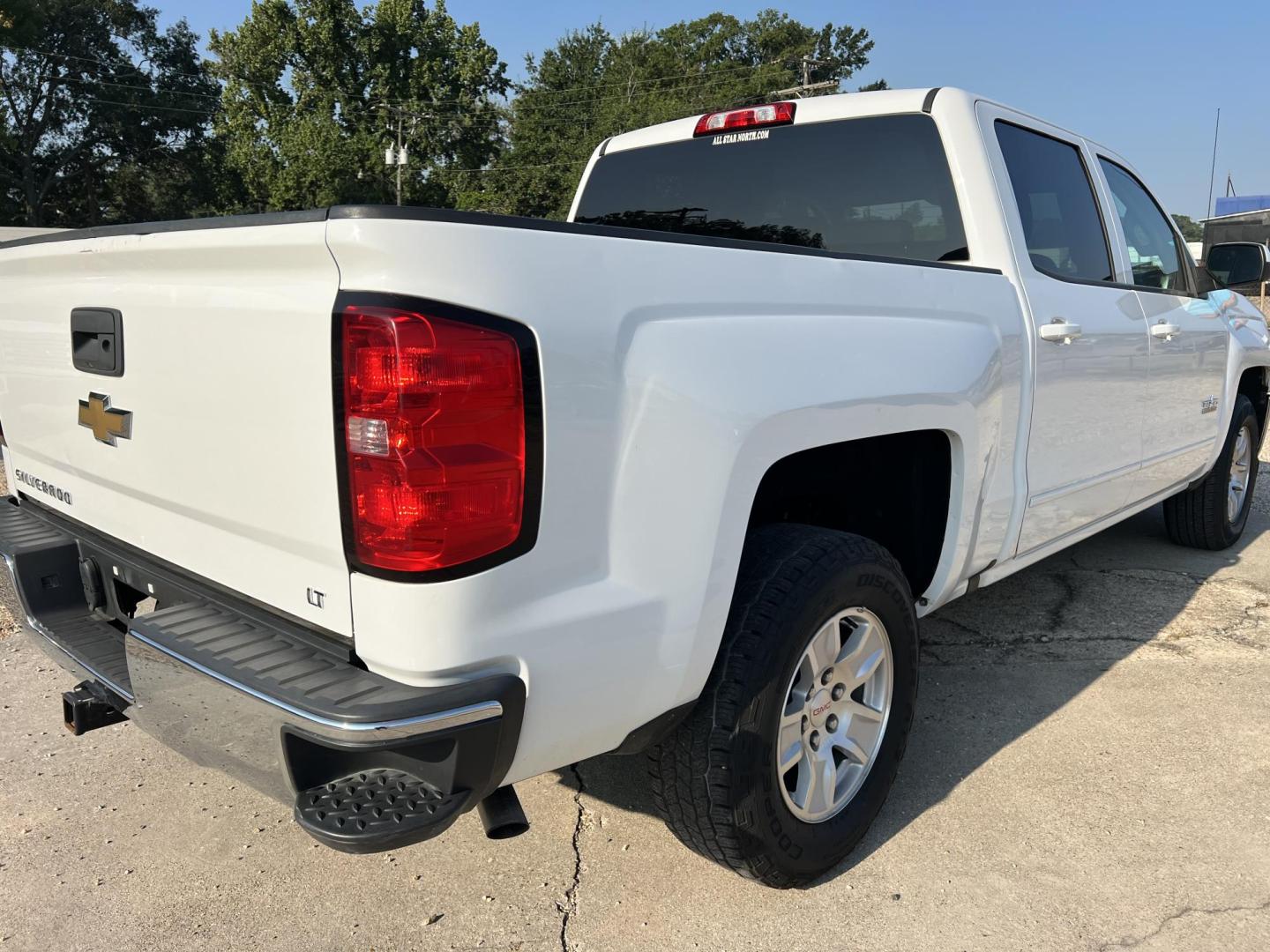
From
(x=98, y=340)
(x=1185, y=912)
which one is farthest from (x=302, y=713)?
(x=1185, y=912)

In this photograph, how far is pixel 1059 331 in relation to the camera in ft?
9.66

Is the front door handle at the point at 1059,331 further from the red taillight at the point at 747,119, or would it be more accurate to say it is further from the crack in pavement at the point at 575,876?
the crack in pavement at the point at 575,876

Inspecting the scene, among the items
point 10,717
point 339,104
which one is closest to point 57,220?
point 339,104

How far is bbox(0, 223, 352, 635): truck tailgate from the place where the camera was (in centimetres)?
161

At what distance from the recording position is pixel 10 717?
10.7ft

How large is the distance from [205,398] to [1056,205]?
2.92 metres

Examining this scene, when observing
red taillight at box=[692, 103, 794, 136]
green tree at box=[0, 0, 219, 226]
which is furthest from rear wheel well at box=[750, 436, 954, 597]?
green tree at box=[0, 0, 219, 226]

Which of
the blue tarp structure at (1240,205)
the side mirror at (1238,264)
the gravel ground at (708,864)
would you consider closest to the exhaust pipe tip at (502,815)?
the gravel ground at (708,864)

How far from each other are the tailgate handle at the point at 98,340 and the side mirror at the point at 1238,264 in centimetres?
466

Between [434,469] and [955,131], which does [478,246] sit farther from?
[955,131]

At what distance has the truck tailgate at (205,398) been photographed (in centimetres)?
161

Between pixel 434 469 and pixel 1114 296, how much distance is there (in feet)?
9.66

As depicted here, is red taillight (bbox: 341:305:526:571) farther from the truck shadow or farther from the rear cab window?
the rear cab window

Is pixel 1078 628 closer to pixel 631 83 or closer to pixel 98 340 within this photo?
pixel 98 340
